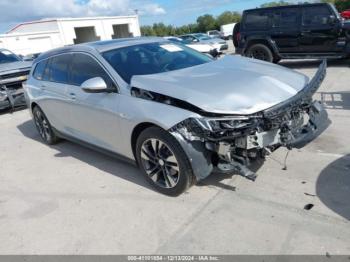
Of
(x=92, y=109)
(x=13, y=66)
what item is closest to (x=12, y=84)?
(x=13, y=66)

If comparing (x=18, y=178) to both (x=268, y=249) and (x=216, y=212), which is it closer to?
(x=216, y=212)

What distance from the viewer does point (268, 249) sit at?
278 cm

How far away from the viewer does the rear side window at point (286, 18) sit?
35.0ft

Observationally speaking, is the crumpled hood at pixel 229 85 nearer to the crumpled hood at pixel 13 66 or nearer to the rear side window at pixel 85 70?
the rear side window at pixel 85 70

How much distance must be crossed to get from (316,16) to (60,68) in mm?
8342

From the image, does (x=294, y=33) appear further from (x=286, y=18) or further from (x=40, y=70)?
(x=40, y=70)

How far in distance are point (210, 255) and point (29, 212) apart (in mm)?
2241

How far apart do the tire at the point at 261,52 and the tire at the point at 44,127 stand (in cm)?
768

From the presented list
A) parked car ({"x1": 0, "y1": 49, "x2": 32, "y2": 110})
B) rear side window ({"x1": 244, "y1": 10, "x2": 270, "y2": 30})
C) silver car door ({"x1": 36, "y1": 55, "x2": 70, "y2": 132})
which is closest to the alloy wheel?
silver car door ({"x1": 36, "y1": 55, "x2": 70, "y2": 132})

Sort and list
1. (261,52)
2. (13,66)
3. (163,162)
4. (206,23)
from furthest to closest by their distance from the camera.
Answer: (206,23), (261,52), (13,66), (163,162)

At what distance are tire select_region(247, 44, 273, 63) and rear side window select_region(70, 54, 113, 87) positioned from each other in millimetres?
7918

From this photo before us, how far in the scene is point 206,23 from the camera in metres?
73.7

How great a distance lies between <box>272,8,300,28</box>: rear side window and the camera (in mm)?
10679

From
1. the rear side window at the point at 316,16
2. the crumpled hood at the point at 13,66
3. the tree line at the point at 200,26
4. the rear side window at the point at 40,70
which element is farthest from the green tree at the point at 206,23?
the rear side window at the point at 40,70
